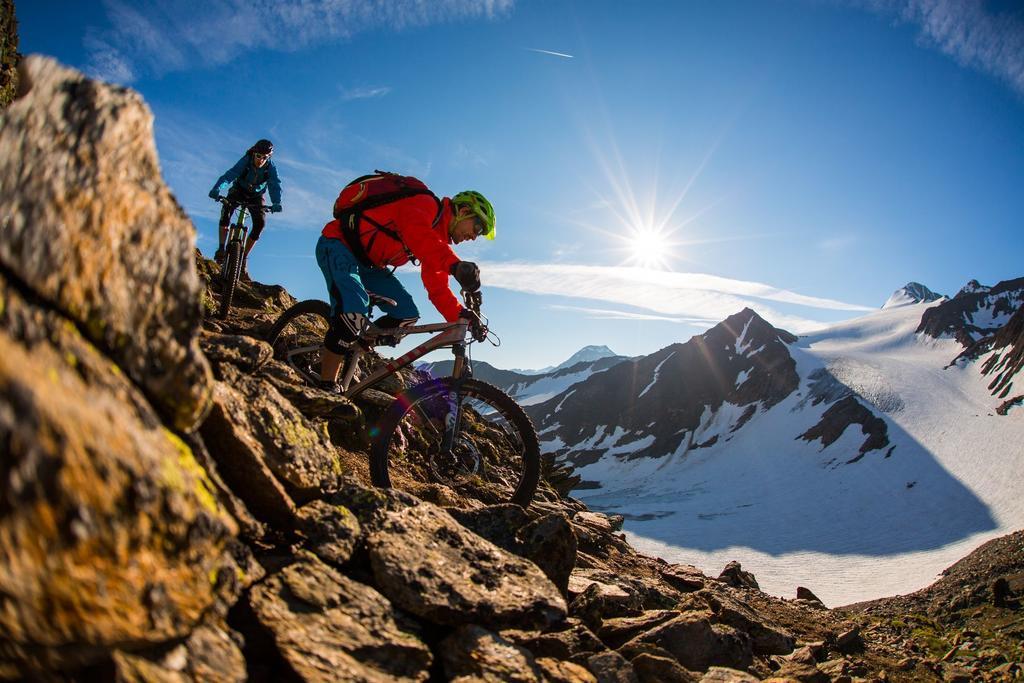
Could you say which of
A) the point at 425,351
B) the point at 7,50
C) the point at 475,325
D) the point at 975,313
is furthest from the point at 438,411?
the point at 975,313

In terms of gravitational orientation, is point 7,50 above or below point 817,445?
below

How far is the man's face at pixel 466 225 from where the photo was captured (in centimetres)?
689

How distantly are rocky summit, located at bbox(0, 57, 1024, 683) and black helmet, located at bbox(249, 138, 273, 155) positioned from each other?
7.78 m

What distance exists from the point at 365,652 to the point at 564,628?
6.94 ft

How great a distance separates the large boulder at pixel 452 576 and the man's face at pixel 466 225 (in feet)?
12.0

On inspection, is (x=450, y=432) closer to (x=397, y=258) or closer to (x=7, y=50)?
(x=397, y=258)

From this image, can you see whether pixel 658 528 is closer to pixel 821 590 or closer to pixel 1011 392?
pixel 821 590

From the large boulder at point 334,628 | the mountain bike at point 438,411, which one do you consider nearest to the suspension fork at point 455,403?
the mountain bike at point 438,411

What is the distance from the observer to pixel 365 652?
3133 millimetres

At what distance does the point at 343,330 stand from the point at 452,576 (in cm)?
368

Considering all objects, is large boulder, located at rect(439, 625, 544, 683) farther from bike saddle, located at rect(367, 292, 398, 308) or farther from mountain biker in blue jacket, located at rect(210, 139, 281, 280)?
mountain biker in blue jacket, located at rect(210, 139, 281, 280)

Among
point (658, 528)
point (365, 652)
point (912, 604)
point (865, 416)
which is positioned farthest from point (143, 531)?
point (865, 416)

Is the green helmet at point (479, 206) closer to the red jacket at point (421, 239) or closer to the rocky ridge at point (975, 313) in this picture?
the red jacket at point (421, 239)

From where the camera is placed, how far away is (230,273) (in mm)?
10422
